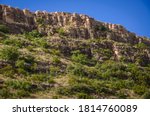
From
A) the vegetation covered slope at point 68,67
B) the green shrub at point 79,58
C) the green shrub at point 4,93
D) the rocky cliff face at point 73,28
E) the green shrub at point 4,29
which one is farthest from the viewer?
the rocky cliff face at point 73,28

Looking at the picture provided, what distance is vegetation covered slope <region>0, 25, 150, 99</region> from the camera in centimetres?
2172

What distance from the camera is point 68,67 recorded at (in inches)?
1069

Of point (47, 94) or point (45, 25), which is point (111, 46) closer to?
point (45, 25)

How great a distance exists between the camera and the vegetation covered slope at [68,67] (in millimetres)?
21719

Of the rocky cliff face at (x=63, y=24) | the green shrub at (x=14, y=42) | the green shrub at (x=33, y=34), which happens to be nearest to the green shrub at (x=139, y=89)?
the green shrub at (x=14, y=42)

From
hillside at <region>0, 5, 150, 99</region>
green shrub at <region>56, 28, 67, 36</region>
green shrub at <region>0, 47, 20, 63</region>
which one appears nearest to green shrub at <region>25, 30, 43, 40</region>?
hillside at <region>0, 5, 150, 99</region>

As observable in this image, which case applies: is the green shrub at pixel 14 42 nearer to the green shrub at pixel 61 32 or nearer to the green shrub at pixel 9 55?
the green shrub at pixel 9 55

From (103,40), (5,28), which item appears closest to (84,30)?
(103,40)

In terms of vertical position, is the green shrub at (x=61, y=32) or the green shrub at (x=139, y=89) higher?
the green shrub at (x=61, y=32)

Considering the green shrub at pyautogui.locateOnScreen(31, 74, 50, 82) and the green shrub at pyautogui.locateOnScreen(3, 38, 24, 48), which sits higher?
the green shrub at pyautogui.locateOnScreen(3, 38, 24, 48)

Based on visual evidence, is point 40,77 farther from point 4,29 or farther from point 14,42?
point 4,29

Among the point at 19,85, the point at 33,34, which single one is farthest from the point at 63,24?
the point at 19,85

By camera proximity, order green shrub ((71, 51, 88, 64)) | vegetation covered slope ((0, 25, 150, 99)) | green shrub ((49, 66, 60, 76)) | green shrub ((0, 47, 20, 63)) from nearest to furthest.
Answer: vegetation covered slope ((0, 25, 150, 99))
green shrub ((49, 66, 60, 76))
green shrub ((0, 47, 20, 63))
green shrub ((71, 51, 88, 64))

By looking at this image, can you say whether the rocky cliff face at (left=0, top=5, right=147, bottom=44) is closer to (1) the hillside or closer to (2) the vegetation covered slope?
(1) the hillside
